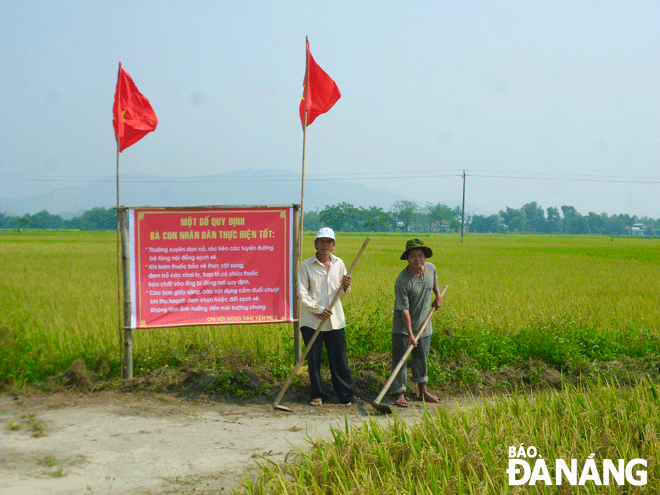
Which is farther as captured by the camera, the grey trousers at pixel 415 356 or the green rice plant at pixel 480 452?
the grey trousers at pixel 415 356

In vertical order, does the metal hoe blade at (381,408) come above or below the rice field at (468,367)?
below

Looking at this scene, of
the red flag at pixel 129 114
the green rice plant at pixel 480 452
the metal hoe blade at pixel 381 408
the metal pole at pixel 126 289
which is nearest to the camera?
the green rice plant at pixel 480 452

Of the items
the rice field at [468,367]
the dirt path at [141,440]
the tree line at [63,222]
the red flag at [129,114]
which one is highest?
the red flag at [129,114]

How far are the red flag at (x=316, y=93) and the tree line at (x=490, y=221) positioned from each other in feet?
359

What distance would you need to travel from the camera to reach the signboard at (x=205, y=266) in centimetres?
611

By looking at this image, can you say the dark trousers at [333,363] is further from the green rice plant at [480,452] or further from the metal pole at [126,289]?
the metal pole at [126,289]

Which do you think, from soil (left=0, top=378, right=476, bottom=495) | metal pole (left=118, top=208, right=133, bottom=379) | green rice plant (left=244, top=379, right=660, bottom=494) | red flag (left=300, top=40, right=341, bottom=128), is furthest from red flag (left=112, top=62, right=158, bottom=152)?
green rice plant (left=244, top=379, right=660, bottom=494)

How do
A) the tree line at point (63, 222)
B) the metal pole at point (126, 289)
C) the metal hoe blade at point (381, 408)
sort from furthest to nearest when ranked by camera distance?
the tree line at point (63, 222)
the metal pole at point (126, 289)
the metal hoe blade at point (381, 408)

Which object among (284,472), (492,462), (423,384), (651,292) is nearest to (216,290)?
(423,384)

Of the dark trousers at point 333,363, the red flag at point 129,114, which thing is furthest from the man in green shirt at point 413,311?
the red flag at point 129,114

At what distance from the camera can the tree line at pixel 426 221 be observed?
116125 mm

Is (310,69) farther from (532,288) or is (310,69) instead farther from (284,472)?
(532,288)

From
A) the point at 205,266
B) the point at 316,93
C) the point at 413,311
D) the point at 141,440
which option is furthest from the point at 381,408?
the point at 316,93

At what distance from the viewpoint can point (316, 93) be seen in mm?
6648
